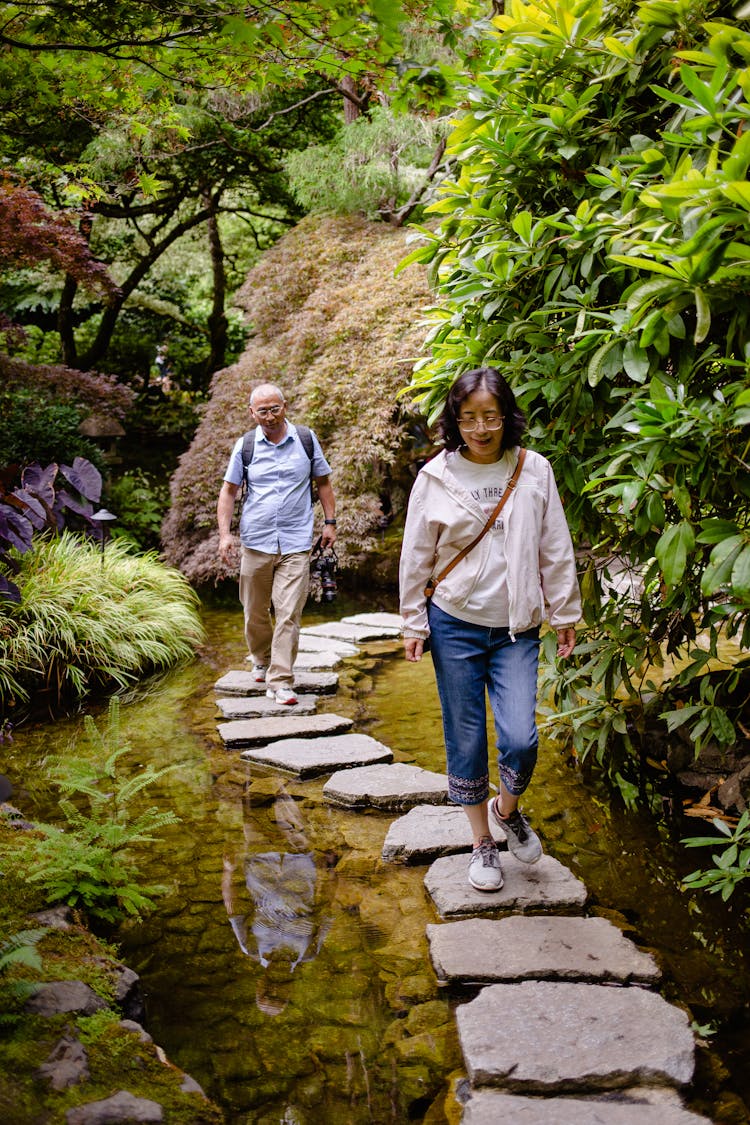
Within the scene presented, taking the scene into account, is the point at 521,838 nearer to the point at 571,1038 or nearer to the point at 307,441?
the point at 571,1038

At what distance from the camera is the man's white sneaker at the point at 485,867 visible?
3.12 metres

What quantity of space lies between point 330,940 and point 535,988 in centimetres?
73

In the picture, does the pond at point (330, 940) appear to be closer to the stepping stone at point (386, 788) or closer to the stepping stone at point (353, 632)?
the stepping stone at point (386, 788)

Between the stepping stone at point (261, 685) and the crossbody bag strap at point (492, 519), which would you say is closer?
the crossbody bag strap at point (492, 519)

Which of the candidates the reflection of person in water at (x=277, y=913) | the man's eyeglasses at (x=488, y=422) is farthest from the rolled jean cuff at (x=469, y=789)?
the man's eyeglasses at (x=488, y=422)

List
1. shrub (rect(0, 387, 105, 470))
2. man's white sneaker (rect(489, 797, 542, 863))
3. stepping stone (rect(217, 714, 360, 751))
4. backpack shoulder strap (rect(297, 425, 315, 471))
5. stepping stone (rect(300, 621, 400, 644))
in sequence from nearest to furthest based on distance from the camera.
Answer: man's white sneaker (rect(489, 797, 542, 863)), stepping stone (rect(217, 714, 360, 751)), backpack shoulder strap (rect(297, 425, 315, 471)), stepping stone (rect(300, 621, 400, 644)), shrub (rect(0, 387, 105, 470))

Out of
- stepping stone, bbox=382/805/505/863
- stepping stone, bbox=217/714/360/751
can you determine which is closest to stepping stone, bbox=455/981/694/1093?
stepping stone, bbox=382/805/505/863

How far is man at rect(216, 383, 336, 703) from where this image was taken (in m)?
5.60

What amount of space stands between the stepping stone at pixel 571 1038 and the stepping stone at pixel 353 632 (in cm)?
510

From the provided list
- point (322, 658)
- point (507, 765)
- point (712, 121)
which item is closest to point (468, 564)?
point (507, 765)

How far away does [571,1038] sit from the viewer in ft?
7.44

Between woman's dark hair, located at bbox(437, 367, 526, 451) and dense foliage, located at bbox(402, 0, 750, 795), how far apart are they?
0.26 metres

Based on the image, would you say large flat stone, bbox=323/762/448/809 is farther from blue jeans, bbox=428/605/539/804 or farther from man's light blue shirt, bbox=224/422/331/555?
man's light blue shirt, bbox=224/422/331/555

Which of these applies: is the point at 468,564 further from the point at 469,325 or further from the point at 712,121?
the point at 712,121
